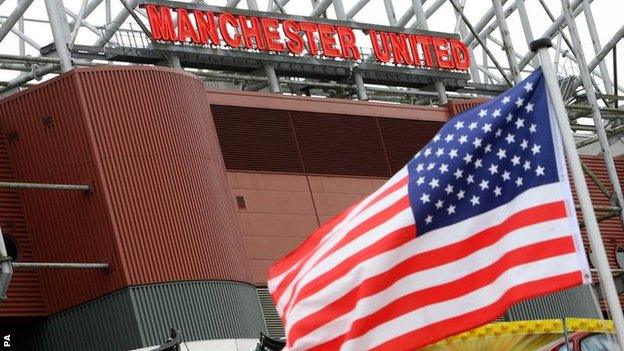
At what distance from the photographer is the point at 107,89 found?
39281mm

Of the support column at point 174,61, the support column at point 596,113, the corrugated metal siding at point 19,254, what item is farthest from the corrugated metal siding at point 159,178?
the support column at point 596,113

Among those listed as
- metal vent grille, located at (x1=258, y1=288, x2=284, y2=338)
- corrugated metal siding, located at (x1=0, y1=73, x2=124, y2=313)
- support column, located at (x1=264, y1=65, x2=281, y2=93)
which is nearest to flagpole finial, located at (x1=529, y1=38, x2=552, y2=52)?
corrugated metal siding, located at (x1=0, y1=73, x2=124, y2=313)

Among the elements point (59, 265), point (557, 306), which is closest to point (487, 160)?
point (59, 265)

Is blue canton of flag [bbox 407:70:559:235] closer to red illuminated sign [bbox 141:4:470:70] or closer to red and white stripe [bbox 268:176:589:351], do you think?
red and white stripe [bbox 268:176:589:351]

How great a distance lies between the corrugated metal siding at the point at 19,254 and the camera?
1528 inches

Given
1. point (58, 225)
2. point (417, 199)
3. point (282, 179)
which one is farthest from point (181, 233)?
point (417, 199)

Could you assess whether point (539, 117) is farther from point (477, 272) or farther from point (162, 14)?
point (162, 14)

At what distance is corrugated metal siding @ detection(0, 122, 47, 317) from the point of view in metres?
38.8

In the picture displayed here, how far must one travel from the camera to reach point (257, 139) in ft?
148

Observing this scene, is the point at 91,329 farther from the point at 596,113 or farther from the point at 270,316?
the point at 596,113

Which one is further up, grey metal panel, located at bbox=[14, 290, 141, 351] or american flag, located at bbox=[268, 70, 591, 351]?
grey metal panel, located at bbox=[14, 290, 141, 351]

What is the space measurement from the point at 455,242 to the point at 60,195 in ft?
84.2

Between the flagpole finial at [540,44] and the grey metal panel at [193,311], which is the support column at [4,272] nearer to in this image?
the grey metal panel at [193,311]

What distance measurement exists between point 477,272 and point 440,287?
1.14ft
